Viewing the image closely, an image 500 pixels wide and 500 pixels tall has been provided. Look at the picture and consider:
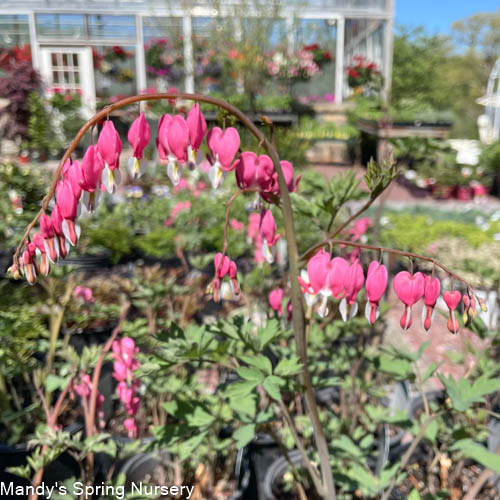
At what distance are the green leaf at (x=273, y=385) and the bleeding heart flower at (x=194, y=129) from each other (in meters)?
0.53

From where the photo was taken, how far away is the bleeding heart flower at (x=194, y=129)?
981mm

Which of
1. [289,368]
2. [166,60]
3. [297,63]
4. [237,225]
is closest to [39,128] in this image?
[166,60]

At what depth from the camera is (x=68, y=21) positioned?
42.2ft

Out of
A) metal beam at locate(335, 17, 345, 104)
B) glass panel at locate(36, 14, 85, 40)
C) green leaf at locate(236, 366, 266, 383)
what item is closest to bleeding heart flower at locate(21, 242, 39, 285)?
green leaf at locate(236, 366, 266, 383)

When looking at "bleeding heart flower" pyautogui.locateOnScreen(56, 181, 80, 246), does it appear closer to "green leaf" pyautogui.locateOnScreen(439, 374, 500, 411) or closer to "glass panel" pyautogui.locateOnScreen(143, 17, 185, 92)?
"green leaf" pyautogui.locateOnScreen(439, 374, 500, 411)

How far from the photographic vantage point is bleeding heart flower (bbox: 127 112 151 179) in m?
0.96

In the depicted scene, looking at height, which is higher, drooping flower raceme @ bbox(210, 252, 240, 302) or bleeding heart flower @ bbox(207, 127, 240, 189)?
bleeding heart flower @ bbox(207, 127, 240, 189)

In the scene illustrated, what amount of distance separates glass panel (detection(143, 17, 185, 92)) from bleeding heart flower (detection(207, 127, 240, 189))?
40.9ft

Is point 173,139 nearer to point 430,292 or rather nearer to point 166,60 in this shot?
point 430,292

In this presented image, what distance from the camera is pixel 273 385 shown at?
1130 mm

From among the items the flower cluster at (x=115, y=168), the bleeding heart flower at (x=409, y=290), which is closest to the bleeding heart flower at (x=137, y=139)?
the flower cluster at (x=115, y=168)

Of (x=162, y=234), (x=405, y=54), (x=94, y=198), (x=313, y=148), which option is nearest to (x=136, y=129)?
(x=94, y=198)

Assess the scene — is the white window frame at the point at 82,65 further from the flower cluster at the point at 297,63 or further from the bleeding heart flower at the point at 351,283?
the bleeding heart flower at the point at 351,283

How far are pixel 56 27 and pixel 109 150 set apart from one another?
13884mm
